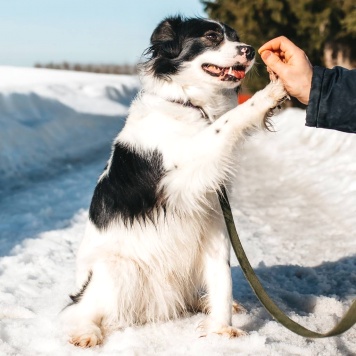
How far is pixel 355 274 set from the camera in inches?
189

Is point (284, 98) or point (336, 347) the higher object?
point (284, 98)

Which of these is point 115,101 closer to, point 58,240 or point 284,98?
point 58,240

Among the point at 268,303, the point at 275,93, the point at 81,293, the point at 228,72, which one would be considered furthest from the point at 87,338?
the point at 228,72

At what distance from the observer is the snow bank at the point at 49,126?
33.0 feet

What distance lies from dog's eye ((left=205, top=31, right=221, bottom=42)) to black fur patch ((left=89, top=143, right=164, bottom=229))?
895mm

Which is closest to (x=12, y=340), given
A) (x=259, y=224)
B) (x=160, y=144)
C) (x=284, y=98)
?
(x=160, y=144)

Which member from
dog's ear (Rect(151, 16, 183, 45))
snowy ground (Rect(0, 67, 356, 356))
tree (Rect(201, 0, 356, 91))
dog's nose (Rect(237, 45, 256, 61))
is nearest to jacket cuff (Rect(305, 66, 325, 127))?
snowy ground (Rect(0, 67, 356, 356))

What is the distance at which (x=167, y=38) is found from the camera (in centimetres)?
393

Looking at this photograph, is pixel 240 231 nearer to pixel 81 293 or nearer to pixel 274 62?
pixel 81 293

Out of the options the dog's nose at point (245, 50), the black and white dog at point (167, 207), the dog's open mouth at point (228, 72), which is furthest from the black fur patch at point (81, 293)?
the dog's nose at point (245, 50)

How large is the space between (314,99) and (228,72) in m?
1.04

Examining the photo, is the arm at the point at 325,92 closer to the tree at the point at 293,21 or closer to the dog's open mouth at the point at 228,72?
the dog's open mouth at the point at 228,72

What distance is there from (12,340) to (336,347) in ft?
5.81

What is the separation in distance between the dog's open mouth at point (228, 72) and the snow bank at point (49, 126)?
5.68 m
